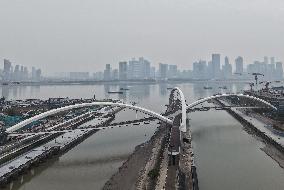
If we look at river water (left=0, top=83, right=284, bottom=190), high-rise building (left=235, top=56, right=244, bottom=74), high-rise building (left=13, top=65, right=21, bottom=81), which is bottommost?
river water (left=0, top=83, right=284, bottom=190)

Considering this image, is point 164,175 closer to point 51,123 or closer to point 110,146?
point 110,146

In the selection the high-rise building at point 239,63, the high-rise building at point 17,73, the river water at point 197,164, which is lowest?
the river water at point 197,164

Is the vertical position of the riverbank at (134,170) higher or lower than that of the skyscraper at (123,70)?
lower

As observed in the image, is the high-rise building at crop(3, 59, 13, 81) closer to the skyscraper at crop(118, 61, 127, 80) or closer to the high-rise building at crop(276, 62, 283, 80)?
the skyscraper at crop(118, 61, 127, 80)

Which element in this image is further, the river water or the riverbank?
the river water

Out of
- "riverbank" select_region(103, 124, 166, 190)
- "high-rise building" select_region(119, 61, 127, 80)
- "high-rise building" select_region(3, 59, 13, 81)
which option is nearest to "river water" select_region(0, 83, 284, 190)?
"riverbank" select_region(103, 124, 166, 190)

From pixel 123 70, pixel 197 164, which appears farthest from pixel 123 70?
pixel 197 164

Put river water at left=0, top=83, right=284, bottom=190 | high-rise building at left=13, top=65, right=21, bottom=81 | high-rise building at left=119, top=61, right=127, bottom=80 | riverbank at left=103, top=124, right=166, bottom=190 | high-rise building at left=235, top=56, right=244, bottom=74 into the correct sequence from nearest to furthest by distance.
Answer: riverbank at left=103, top=124, right=166, bottom=190 < river water at left=0, top=83, right=284, bottom=190 < high-rise building at left=119, top=61, right=127, bottom=80 < high-rise building at left=13, top=65, right=21, bottom=81 < high-rise building at left=235, top=56, right=244, bottom=74

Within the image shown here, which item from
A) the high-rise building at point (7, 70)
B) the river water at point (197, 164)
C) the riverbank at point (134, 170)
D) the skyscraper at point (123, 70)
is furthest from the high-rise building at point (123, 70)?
the riverbank at point (134, 170)

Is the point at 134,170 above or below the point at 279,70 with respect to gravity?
below

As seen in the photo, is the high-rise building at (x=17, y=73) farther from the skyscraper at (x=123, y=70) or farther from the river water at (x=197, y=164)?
the river water at (x=197, y=164)

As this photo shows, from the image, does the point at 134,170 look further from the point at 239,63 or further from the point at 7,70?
the point at 239,63
